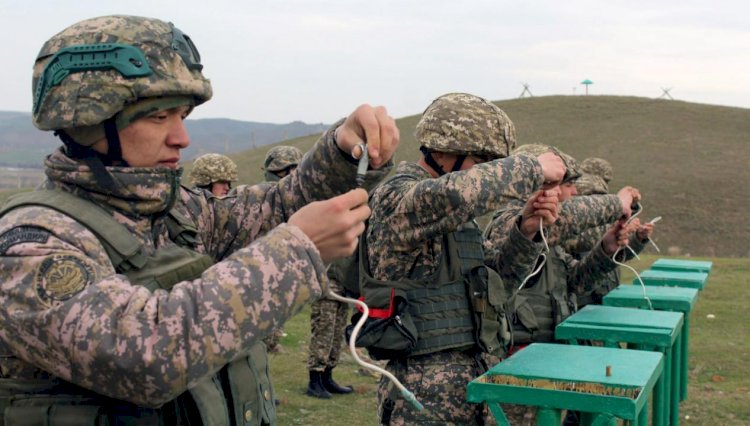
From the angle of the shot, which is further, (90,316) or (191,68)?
(191,68)

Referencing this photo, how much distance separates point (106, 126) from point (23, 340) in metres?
0.67

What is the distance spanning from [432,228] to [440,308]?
43 cm

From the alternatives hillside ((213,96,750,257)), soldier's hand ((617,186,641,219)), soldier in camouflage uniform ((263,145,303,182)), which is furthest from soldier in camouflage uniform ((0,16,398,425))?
hillside ((213,96,750,257))

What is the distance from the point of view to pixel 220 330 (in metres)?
2.02

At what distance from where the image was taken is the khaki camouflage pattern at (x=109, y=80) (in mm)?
2393

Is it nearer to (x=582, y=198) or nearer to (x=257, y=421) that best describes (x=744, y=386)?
(x=582, y=198)

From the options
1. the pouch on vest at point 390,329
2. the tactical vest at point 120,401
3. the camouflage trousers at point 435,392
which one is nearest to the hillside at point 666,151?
the camouflage trousers at point 435,392

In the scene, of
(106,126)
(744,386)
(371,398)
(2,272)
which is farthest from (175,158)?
(744,386)

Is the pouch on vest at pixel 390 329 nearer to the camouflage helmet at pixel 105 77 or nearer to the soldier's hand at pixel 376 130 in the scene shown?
the soldier's hand at pixel 376 130

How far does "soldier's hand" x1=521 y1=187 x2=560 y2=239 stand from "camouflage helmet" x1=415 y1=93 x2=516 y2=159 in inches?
14.9

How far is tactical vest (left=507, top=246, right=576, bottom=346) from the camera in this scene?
233 inches

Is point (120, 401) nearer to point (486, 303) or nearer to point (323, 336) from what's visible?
point (486, 303)

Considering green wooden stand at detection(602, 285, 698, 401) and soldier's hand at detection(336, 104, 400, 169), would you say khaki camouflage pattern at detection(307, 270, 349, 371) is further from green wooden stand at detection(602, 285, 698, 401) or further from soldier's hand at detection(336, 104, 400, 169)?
soldier's hand at detection(336, 104, 400, 169)

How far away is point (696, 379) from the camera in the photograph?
389 inches
